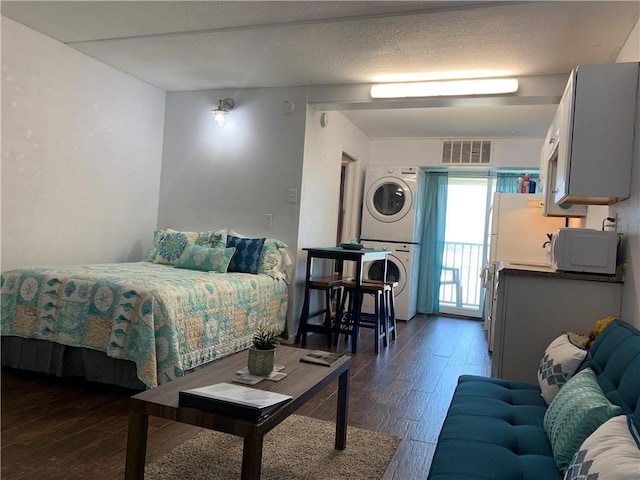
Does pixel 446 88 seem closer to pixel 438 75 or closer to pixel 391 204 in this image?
pixel 438 75

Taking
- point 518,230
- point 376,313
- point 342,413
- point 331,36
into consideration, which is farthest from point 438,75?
point 342,413

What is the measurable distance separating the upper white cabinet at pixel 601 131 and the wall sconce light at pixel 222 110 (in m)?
3.06

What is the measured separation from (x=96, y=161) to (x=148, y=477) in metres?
3.00

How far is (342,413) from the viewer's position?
2191 mm

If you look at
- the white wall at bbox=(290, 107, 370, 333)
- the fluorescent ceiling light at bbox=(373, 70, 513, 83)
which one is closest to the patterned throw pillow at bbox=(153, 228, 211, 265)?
the white wall at bbox=(290, 107, 370, 333)

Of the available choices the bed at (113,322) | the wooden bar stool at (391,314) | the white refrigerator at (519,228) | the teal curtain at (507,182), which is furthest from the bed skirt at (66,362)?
the teal curtain at (507,182)

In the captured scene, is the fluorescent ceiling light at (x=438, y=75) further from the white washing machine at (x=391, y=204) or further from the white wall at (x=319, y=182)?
the white washing machine at (x=391, y=204)

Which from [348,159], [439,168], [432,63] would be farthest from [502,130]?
[432,63]

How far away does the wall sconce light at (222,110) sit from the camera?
4516mm

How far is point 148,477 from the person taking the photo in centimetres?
184

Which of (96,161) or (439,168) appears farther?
(439,168)

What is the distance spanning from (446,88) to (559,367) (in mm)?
2650

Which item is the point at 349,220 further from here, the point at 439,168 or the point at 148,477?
the point at 148,477

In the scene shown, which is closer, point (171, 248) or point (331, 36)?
point (331, 36)
